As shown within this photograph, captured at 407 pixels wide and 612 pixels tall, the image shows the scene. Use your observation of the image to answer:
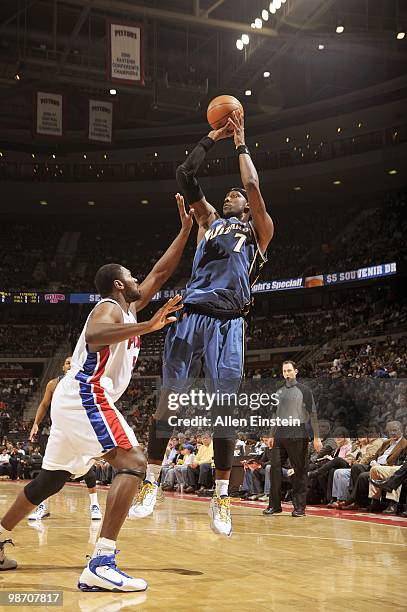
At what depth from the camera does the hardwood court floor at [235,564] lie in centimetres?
343

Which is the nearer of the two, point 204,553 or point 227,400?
point 227,400

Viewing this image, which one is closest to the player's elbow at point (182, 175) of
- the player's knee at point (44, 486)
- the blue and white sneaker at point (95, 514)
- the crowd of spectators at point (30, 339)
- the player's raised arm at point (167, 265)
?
the player's raised arm at point (167, 265)

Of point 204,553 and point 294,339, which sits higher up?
point 294,339

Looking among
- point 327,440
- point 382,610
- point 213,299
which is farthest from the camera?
point 327,440

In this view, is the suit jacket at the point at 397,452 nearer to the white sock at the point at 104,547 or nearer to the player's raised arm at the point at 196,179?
the player's raised arm at the point at 196,179

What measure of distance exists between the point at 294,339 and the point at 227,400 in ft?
71.0

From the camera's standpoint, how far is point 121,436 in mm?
3895

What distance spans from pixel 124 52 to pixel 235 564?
13098 millimetres

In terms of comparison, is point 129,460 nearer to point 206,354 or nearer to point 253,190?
point 206,354

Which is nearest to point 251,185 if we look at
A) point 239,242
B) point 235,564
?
point 239,242

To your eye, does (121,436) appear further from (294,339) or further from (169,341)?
(294,339)

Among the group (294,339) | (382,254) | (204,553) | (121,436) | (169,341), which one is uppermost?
(382,254)

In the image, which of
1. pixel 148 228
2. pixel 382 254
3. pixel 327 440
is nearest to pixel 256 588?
pixel 327 440

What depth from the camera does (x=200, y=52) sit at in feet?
76.6
